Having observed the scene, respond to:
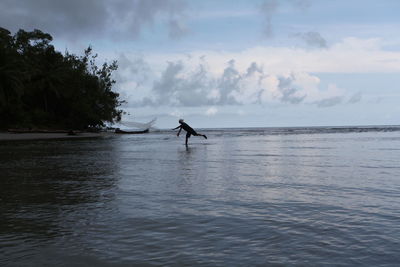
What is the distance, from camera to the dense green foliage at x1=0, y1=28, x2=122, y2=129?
175 feet

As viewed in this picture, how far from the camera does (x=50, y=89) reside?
6250 cm

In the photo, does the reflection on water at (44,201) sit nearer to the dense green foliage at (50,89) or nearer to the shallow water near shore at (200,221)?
the shallow water near shore at (200,221)

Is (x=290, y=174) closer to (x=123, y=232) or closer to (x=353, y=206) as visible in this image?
(x=353, y=206)

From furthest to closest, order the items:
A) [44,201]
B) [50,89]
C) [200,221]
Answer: [50,89] < [44,201] < [200,221]

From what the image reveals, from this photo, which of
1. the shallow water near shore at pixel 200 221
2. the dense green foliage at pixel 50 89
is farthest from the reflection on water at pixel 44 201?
the dense green foliage at pixel 50 89

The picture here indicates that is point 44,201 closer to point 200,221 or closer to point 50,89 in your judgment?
point 200,221

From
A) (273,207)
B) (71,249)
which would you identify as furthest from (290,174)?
(71,249)

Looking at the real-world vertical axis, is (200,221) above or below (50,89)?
below

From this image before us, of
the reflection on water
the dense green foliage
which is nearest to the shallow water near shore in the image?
the reflection on water

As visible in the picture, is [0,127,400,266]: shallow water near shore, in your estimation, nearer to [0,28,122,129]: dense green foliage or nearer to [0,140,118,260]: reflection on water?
[0,140,118,260]: reflection on water

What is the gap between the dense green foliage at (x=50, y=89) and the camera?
175 ft

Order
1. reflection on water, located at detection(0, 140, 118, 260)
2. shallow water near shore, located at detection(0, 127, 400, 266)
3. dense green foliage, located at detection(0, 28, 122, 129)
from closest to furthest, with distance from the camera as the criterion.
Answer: shallow water near shore, located at detection(0, 127, 400, 266) → reflection on water, located at detection(0, 140, 118, 260) → dense green foliage, located at detection(0, 28, 122, 129)

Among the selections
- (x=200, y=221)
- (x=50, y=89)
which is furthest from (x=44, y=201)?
(x=50, y=89)

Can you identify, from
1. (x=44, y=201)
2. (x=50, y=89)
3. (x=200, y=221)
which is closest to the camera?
(x=200, y=221)
